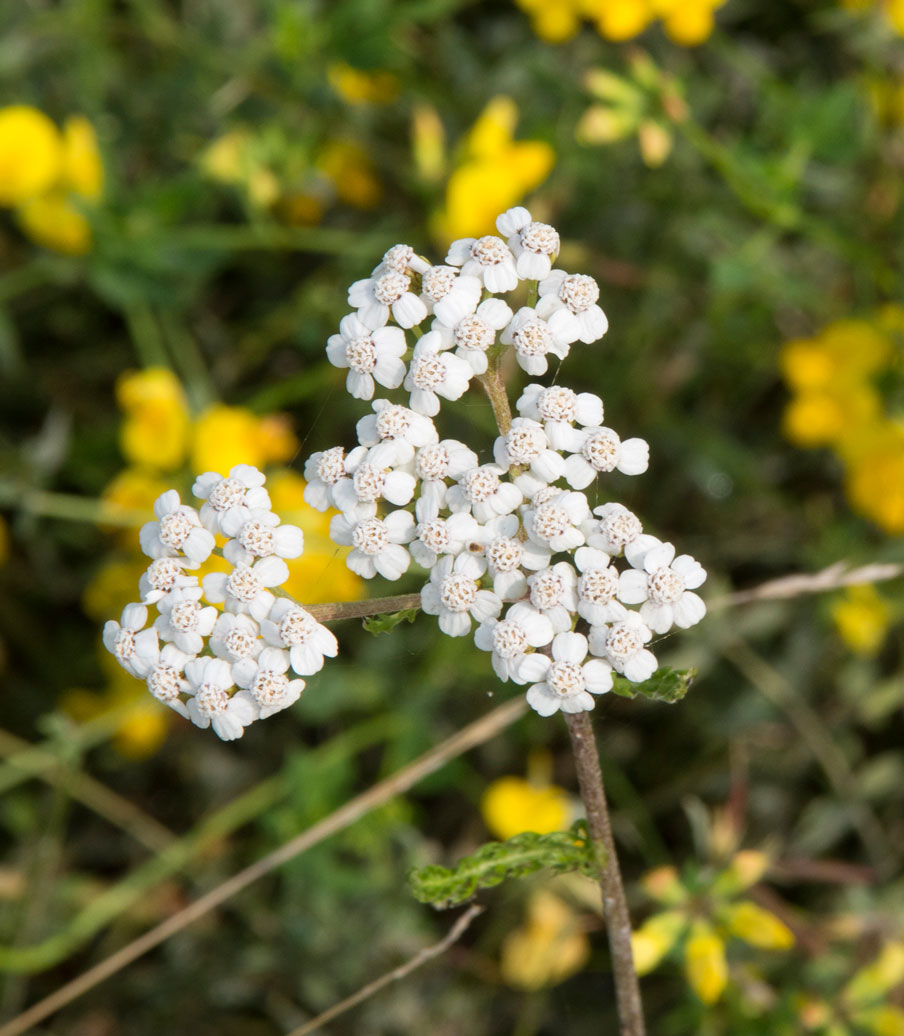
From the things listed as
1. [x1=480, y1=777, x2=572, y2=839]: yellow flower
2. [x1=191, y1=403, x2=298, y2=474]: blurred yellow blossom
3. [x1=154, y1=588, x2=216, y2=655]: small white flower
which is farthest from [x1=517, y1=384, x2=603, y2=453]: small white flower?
[x1=480, y1=777, x2=572, y2=839]: yellow flower

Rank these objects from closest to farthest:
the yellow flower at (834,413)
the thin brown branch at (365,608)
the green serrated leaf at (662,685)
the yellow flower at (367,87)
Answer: the green serrated leaf at (662,685), the thin brown branch at (365,608), the yellow flower at (834,413), the yellow flower at (367,87)

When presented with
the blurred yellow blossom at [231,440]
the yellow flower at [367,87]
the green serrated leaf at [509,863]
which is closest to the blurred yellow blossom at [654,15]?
the yellow flower at [367,87]

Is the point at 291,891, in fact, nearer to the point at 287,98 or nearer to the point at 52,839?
the point at 52,839

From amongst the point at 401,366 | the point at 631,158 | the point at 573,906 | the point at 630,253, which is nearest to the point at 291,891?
the point at 573,906

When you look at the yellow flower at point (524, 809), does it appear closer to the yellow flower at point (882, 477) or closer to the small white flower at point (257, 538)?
the yellow flower at point (882, 477)

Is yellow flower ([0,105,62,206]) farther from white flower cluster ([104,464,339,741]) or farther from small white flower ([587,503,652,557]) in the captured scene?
small white flower ([587,503,652,557])

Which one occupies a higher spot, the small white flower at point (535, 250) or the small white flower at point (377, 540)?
the small white flower at point (535, 250)

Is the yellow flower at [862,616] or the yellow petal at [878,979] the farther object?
the yellow flower at [862,616]

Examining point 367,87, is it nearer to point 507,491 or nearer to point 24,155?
point 24,155
